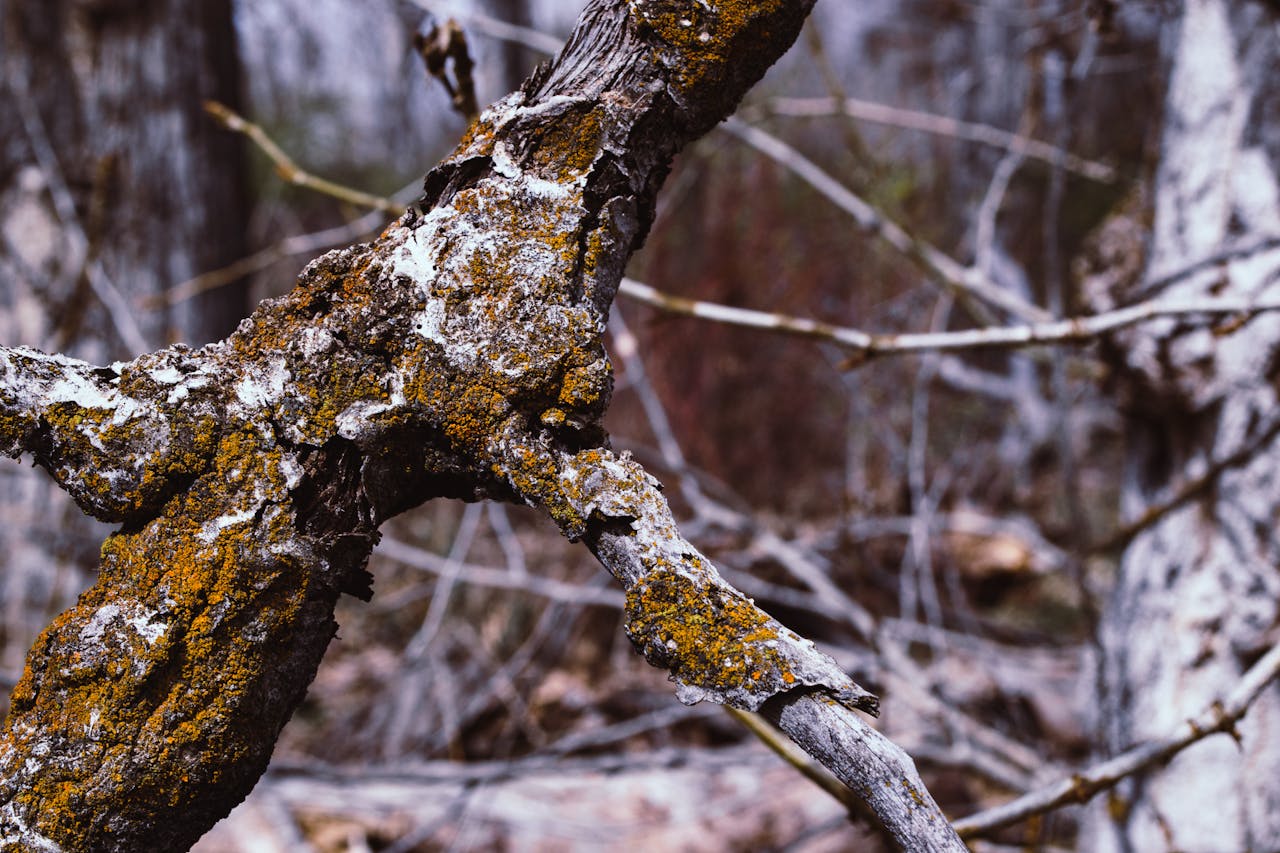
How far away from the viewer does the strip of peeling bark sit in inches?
20.0

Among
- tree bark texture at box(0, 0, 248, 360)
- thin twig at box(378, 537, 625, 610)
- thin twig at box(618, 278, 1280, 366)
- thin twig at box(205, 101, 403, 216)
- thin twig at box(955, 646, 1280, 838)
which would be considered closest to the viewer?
thin twig at box(955, 646, 1280, 838)

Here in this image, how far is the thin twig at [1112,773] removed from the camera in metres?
0.90

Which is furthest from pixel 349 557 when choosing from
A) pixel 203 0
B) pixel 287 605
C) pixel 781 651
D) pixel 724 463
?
pixel 724 463

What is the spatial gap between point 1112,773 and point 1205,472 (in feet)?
2.65

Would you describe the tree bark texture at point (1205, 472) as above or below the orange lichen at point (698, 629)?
above

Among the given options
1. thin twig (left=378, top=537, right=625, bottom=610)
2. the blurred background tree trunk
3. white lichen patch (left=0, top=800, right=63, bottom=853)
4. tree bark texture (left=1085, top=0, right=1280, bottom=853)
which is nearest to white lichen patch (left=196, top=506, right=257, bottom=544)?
white lichen patch (left=0, top=800, right=63, bottom=853)

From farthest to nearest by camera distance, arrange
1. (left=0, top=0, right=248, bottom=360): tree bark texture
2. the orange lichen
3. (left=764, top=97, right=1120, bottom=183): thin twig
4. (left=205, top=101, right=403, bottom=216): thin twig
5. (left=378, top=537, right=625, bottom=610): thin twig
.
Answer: (left=0, top=0, right=248, bottom=360): tree bark texture < (left=378, top=537, right=625, bottom=610): thin twig < (left=764, top=97, right=1120, bottom=183): thin twig < (left=205, top=101, right=403, bottom=216): thin twig < the orange lichen

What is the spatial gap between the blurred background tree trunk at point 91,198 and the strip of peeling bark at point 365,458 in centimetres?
230

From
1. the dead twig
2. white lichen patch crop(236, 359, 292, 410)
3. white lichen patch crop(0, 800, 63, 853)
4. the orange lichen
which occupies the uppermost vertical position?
the dead twig

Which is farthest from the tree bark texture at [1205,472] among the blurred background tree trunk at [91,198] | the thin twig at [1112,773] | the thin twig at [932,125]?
the blurred background tree trunk at [91,198]

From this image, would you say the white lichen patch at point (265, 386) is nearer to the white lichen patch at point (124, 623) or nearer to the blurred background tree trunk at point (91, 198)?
the white lichen patch at point (124, 623)

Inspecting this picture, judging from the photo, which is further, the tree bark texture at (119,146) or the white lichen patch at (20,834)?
the tree bark texture at (119,146)

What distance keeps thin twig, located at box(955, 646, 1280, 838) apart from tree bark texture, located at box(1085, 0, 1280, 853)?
1.95ft

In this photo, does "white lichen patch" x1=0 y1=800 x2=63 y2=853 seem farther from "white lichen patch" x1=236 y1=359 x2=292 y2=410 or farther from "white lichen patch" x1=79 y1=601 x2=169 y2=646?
"white lichen patch" x1=236 y1=359 x2=292 y2=410
